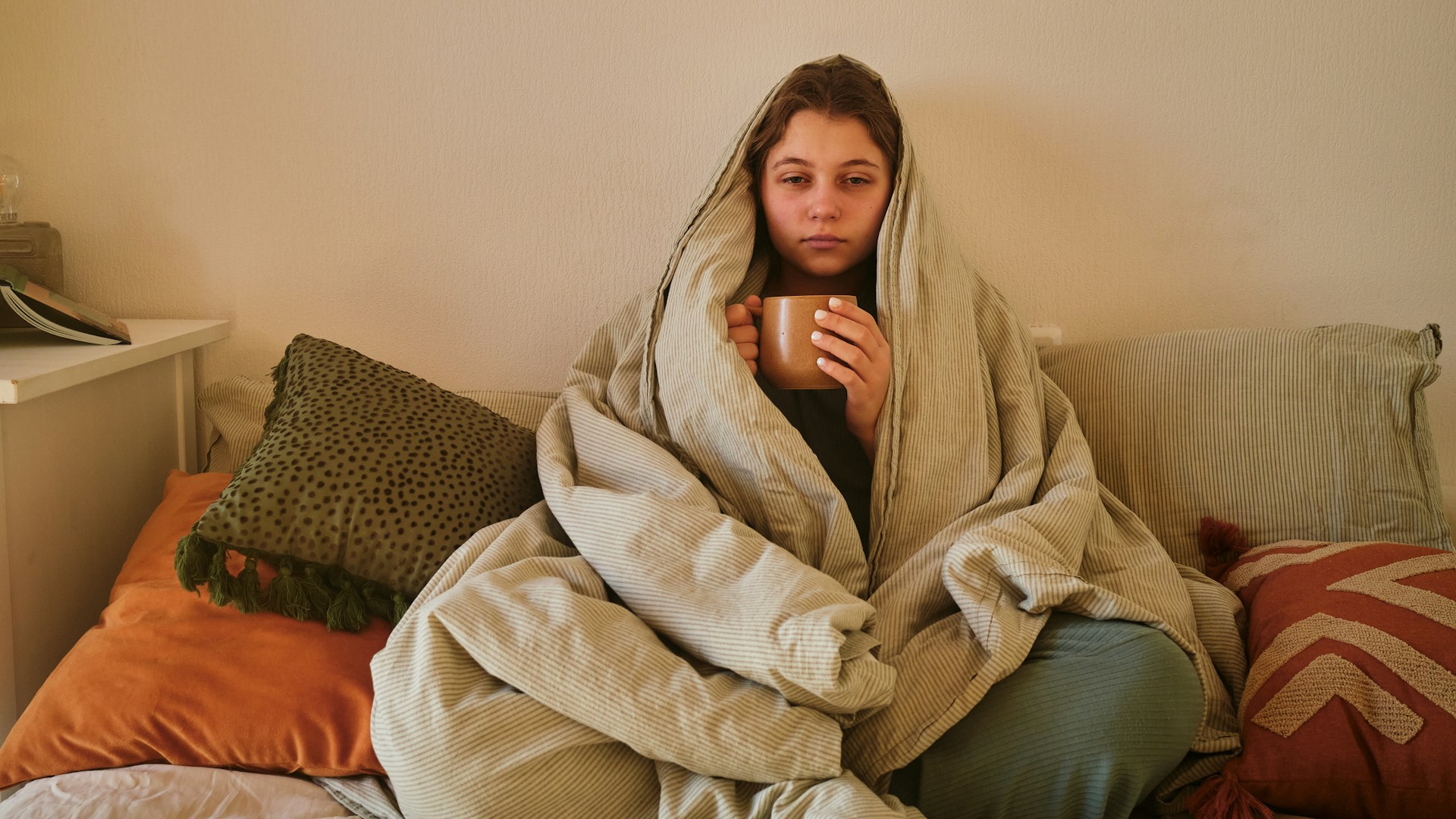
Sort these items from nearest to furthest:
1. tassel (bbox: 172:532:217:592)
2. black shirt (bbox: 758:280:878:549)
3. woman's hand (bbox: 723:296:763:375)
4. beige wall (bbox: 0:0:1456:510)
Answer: tassel (bbox: 172:532:217:592), woman's hand (bbox: 723:296:763:375), black shirt (bbox: 758:280:878:549), beige wall (bbox: 0:0:1456:510)

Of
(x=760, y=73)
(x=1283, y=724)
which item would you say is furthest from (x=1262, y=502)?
(x=760, y=73)

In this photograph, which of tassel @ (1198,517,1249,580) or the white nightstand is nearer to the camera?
the white nightstand

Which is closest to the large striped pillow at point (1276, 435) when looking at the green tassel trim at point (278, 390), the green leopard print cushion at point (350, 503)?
the green leopard print cushion at point (350, 503)

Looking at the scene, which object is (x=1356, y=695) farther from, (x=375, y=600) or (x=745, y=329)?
(x=375, y=600)

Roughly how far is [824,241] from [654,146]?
341mm

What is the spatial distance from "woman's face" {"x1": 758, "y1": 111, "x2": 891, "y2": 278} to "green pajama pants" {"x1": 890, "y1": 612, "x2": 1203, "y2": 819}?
0.54 m

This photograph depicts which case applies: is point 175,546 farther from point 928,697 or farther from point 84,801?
point 928,697

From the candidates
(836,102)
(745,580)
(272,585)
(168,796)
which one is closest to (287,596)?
(272,585)

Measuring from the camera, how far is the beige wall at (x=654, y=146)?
1343mm

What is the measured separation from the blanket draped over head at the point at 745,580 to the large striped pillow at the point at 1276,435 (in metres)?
0.11

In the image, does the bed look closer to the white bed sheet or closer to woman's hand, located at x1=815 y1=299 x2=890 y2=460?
the white bed sheet

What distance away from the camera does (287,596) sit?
3.15 ft

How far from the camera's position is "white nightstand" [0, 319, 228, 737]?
102 cm

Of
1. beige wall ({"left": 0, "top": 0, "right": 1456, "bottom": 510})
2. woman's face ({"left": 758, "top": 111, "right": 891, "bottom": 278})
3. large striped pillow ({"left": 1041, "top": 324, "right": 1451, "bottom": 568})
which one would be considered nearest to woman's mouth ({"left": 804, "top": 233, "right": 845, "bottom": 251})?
woman's face ({"left": 758, "top": 111, "right": 891, "bottom": 278})
